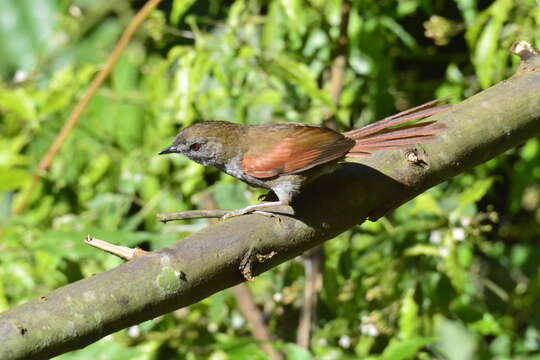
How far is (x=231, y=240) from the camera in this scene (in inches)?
78.5

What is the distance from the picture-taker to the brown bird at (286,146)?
240cm

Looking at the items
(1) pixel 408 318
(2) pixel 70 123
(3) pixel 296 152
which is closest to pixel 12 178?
(2) pixel 70 123

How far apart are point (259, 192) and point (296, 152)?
3.35 ft

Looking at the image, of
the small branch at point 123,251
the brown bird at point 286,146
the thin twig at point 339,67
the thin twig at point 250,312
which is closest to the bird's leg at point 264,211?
the brown bird at point 286,146

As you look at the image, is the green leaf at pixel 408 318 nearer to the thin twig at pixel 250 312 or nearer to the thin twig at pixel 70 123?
the thin twig at pixel 250 312

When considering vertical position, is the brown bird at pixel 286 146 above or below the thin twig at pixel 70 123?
above

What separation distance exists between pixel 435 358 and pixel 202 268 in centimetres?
204

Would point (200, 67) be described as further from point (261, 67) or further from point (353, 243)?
point (353, 243)

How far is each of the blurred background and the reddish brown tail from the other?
871 mm

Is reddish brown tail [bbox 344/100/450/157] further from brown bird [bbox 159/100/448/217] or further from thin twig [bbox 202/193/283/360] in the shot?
thin twig [bbox 202/193/283/360]

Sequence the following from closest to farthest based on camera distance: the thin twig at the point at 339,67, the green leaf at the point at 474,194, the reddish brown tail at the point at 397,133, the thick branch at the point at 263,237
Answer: the thick branch at the point at 263,237 → the reddish brown tail at the point at 397,133 → the green leaf at the point at 474,194 → the thin twig at the point at 339,67

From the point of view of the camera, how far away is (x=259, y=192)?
3.71m

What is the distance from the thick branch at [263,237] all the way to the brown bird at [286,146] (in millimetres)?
56

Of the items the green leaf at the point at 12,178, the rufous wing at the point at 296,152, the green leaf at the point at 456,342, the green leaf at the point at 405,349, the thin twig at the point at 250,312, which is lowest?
the green leaf at the point at 456,342
